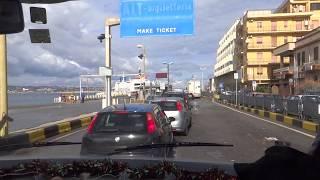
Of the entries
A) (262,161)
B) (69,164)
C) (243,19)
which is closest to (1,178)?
(69,164)

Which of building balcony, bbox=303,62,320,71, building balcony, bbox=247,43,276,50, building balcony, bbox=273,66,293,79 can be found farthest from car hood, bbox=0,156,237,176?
building balcony, bbox=247,43,276,50

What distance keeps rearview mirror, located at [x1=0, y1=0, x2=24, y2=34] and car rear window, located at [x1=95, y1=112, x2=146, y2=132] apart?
6929 millimetres

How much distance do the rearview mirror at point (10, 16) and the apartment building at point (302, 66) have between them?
171 ft

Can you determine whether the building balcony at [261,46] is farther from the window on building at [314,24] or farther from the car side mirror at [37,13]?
the car side mirror at [37,13]

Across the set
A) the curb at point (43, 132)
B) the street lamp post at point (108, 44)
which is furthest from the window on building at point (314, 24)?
the curb at point (43, 132)

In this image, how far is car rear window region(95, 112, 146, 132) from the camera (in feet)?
35.9

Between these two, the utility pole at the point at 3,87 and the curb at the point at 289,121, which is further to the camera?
the curb at the point at 289,121

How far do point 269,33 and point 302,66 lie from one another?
2636 centimetres

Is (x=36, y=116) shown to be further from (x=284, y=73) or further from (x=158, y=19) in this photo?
(x=284, y=73)

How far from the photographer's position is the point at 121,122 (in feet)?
36.6

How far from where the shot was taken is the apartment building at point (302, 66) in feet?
203

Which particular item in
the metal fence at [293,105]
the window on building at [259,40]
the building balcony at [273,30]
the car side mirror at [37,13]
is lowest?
the metal fence at [293,105]

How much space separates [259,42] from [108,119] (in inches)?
3409

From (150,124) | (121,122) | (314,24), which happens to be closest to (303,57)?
(314,24)
